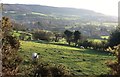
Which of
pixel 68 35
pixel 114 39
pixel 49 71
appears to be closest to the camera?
pixel 49 71

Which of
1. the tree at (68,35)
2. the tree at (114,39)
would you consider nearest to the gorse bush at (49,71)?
the tree at (114,39)

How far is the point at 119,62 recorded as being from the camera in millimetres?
25188

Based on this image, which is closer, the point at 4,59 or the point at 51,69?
the point at 4,59

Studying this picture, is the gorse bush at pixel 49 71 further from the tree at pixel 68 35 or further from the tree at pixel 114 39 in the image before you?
the tree at pixel 68 35

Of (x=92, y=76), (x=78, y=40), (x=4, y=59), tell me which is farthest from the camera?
(x=78, y=40)

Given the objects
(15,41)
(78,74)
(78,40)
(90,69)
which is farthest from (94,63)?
(78,40)

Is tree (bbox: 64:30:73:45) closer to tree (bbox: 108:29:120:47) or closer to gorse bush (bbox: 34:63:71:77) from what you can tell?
tree (bbox: 108:29:120:47)

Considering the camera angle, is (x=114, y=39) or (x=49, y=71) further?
(x=114, y=39)

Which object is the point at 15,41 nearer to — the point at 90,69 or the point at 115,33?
the point at 90,69

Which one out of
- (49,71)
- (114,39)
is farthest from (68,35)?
(49,71)

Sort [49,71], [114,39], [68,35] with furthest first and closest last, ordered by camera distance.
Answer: [68,35] < [114,39] < [49,71]

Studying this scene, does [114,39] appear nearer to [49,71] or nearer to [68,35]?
[68,35]

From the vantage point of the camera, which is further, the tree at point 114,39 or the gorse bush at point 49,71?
the tree at point 114,39

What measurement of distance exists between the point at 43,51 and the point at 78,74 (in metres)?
18.5
